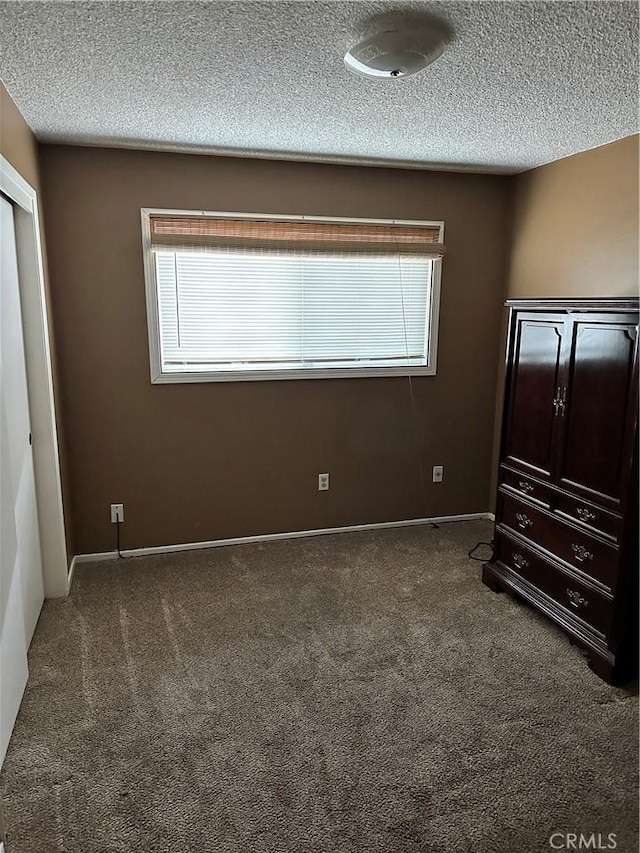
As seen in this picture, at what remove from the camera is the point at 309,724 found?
2.20 m

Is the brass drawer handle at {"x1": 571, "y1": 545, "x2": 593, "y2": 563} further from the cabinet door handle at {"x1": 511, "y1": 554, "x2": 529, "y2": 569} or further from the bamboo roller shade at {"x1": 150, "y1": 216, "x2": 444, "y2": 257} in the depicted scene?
the bamboo roller shade at {"x1": 150, "y1": 216, "x2": 444, "y2": 257}

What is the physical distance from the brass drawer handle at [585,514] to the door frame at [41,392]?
2.67 metres

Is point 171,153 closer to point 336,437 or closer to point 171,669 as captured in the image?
point 336,437

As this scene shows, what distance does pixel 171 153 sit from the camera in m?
3.29

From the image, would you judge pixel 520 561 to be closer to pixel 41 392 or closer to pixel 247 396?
pixel 247 396

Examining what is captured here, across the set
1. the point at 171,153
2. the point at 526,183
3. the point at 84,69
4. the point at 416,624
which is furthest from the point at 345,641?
the point at 526,183

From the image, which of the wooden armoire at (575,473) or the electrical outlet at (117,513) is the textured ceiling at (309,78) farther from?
the electrical outlet at (117,513)

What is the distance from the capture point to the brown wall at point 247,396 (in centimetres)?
329

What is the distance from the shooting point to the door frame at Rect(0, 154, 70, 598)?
2.80 m

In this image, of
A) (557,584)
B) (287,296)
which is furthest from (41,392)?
(557,584)

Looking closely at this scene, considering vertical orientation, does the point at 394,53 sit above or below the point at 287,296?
above

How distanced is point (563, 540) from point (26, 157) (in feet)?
10.4

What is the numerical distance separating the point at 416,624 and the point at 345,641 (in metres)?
0.40

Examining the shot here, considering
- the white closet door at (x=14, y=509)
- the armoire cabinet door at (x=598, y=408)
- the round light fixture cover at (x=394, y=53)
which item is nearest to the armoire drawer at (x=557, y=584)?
the armoire cabinet door at (x=598, y=408)
